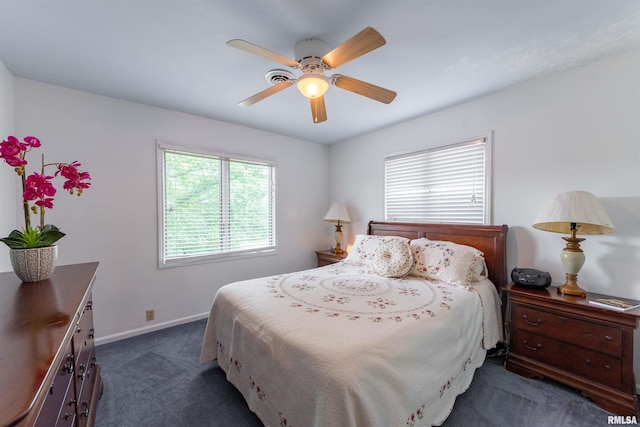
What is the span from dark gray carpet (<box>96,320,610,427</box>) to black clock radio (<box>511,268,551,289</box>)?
0.73 metres

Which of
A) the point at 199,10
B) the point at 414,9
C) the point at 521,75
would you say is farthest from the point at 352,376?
the point at 521,75

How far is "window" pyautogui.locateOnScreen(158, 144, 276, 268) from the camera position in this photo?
295cm

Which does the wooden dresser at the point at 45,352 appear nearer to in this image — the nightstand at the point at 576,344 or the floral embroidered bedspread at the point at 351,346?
the floral embroidered bedspread at the point at 351,346

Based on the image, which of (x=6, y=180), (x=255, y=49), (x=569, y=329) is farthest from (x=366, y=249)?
(x=6, y=180)

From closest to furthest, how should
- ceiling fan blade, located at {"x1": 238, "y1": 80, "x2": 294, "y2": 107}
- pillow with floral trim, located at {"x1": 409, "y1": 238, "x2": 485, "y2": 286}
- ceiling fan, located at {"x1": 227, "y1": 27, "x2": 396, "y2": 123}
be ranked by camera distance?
ceiling fan, located at {"x1": 227, "y1": 27, "x2": 396, "y2": 123} → ceiling fan blade, located at {"x1": 238, "y1": 80, "x2": 294, "y2": 107} → pillow with floral trim, located at {"x1": 409, "y1": 238, "x2": 485, "y2": 286}

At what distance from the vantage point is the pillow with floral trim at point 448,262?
2264 mm

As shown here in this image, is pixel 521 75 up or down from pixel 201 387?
up

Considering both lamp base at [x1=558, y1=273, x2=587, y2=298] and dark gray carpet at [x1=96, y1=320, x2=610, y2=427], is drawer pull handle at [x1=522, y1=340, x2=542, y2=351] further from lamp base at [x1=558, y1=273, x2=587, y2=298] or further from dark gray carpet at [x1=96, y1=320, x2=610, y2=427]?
lamp base at [x1=558, y1=273, x2=587, y2=298]

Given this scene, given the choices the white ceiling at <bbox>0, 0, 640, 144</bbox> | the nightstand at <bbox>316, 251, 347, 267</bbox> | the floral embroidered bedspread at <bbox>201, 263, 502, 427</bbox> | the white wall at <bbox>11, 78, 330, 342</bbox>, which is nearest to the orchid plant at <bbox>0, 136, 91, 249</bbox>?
the white ceiling at <bbox>0, 0, 640, 144</bbox>

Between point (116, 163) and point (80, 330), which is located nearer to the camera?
point (80, 330)

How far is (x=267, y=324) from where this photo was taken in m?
1.56

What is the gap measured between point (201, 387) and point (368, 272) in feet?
5.69

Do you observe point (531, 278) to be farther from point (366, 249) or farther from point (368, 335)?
point (368, 335)

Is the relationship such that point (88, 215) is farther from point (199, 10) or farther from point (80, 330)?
point (199, 10)
